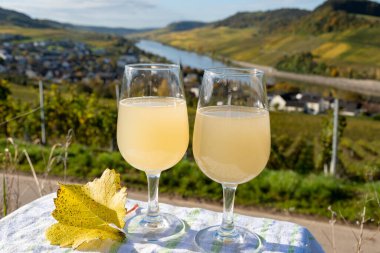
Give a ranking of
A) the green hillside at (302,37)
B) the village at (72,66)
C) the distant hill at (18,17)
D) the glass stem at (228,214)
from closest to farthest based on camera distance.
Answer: the glass stem at (228,214) → the distant hill at (18,17) → the village at (72,66) → the green hillside at (302,37)

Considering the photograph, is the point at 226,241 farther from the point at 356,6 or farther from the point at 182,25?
the point at 182,25

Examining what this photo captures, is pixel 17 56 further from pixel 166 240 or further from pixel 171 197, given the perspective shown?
pixel 166 240

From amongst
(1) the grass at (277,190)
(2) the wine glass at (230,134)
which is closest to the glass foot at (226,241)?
(2) the wine glass at (230,134)

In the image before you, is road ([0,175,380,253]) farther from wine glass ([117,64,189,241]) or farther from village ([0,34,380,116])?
village ([0,34,380,116])

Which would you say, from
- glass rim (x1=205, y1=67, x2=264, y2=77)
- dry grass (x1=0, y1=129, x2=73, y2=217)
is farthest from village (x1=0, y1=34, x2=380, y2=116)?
glass rim (x1=205, y1=67, x2=264, y2=77)

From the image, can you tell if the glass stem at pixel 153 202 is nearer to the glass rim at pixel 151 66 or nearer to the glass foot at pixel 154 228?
the glass foot at pixel 154 228

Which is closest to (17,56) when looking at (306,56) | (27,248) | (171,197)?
(171,197)
